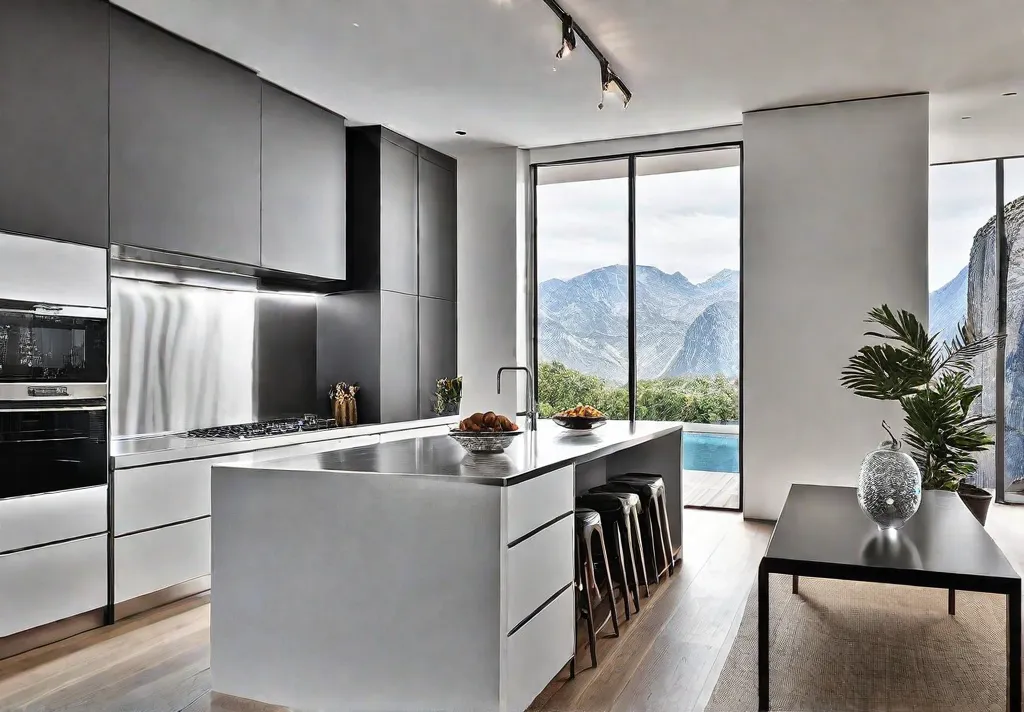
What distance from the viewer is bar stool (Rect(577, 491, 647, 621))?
11.1ft

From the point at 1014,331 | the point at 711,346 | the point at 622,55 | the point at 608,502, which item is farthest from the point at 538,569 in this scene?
the point at 1014,331

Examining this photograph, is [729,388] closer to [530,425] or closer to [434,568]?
[530,425]

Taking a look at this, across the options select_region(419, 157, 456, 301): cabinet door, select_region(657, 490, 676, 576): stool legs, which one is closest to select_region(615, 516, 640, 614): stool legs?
select_region(657, 490, 676, 576): stool legs

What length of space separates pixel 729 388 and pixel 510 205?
2482mm

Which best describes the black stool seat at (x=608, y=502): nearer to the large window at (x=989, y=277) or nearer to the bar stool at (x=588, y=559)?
the bar stool at (x=588, y=559)

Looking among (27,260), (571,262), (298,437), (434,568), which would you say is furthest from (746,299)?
(27,260)

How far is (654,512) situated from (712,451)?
2.63 meters

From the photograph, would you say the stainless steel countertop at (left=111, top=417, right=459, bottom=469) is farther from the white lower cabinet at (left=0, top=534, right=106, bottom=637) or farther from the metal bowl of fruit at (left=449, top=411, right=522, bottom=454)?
the metal bowl of fruit at (left=449, top=411, right=522, bottom=454)

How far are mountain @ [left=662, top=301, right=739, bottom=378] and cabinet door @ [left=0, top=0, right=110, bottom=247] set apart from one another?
4.64 m

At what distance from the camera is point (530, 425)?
4051mm

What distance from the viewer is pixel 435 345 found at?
6.27 metres

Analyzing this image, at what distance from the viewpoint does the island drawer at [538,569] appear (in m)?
2.26

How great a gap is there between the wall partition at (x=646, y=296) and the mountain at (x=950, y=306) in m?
1.93

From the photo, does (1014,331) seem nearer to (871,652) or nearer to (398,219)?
(871,652)
